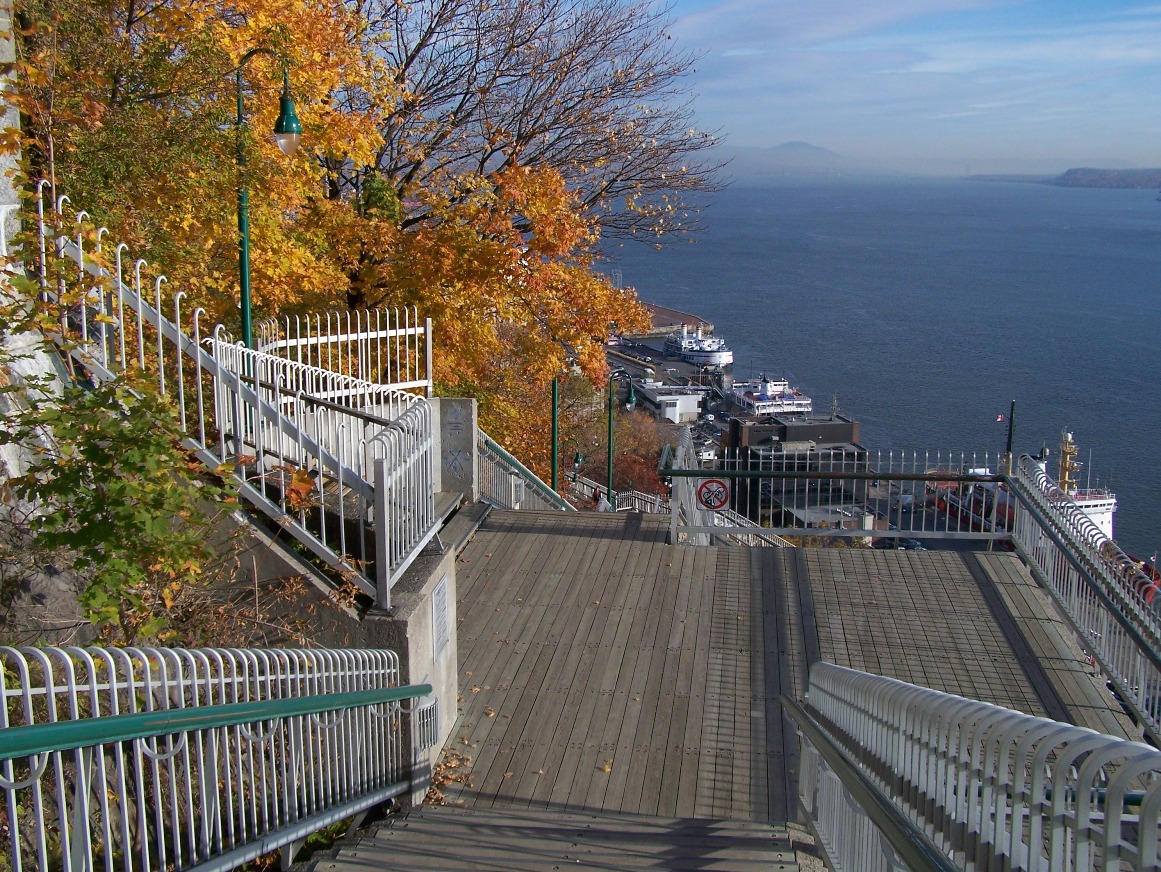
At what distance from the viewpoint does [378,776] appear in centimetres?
591

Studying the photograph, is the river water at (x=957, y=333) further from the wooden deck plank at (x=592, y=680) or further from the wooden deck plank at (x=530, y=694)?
the wooden deck plank at (x=530, y=694)

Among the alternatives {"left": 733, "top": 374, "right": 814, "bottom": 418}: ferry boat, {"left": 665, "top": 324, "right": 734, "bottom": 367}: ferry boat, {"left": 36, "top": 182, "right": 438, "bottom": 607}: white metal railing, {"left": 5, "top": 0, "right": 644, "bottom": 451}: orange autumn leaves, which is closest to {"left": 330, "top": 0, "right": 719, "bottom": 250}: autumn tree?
{"left": 5, "top": 0, "right": 644, "bottom": 451}: orange autumn leaves

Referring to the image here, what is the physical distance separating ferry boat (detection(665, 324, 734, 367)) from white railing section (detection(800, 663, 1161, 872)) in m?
73.7

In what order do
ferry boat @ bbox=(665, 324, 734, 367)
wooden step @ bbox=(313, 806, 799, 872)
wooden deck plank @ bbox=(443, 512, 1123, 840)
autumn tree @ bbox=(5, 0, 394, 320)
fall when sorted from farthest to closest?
ferry boat @ bbox=(665, 324, 734, 367), autumn tree @ bbox=(5, 0, 394, 320), wooden deck plank @ bbox=(443, 512, 1123, 840), wooden step @ bbox=(313, 806, 799, 872)

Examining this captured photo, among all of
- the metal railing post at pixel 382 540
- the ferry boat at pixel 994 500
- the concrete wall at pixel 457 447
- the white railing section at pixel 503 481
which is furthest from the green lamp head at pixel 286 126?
the ferry boat at pixel 994 500

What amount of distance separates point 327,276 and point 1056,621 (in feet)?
36.4

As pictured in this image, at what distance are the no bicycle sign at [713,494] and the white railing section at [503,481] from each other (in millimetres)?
2198

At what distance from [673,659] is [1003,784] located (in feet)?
19.7

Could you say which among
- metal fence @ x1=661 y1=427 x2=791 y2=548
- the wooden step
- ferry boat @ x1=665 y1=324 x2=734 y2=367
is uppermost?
metal fence @ x1=661 y1=427 x2=791 y2=548

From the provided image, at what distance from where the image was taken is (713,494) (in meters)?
11.2

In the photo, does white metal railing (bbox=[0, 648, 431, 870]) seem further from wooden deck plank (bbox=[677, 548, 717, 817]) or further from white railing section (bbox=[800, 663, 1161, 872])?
white railing section (bbox=[800, 663, 1161, 872])

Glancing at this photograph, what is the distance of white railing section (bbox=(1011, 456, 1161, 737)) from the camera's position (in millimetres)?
7297

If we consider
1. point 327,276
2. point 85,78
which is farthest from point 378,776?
point 327,276

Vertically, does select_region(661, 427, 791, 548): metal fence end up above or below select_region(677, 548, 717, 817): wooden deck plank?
above
